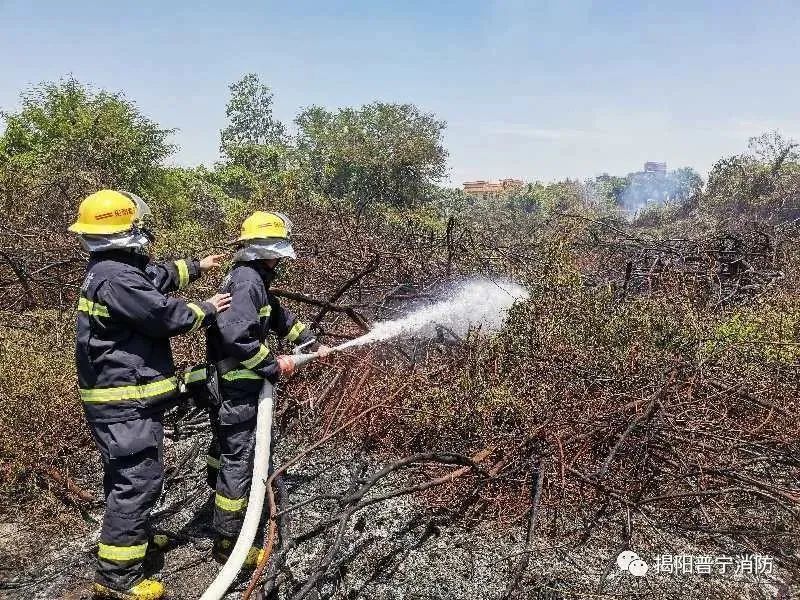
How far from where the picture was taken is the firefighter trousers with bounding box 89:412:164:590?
9.14ft

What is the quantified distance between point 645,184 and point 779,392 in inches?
3719

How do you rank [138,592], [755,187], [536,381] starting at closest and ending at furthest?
[138,592] → [536,381] → [755,187]

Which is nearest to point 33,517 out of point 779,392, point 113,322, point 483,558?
point 113,322

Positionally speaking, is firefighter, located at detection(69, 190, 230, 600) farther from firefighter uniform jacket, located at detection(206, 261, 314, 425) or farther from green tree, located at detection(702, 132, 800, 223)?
green tree, located at detection(702, 132, 800, 223)

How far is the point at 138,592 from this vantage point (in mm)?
2777

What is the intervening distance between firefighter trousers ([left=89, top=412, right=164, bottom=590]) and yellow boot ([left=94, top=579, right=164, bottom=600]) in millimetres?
22

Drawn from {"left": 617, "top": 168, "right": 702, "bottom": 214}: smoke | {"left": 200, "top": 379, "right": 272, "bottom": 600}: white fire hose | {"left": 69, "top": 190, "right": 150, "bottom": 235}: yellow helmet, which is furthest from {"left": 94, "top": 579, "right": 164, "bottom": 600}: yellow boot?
{"left": 617, "top": 168, "right": 702, "bottom": 214}: smoke

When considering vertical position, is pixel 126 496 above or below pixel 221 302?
below

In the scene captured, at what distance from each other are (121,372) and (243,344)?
1.99 ft

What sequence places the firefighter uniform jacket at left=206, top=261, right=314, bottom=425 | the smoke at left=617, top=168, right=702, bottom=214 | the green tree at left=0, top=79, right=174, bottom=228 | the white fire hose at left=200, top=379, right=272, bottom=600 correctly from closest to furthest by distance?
the white fire hose at left=200, top=379, right=272, bottom=600, the firefighter uniform jacket at left=206, top=261, right=314, bottom=425, the green tree at left=0, top=79, right=174, bottom=228, the smoke at left=617, top=168, right=702, bottom=214

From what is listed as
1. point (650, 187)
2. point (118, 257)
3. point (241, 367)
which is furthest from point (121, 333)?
point (650, 187)

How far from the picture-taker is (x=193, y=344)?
5203 millimetres

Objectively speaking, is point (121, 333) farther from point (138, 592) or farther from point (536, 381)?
point (536, 381)

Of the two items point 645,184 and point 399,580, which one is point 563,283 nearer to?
point 399,580
